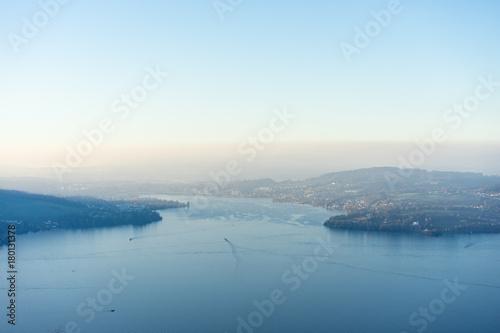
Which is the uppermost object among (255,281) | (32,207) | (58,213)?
(32,207)

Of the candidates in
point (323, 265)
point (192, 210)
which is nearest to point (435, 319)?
point (323, 265)

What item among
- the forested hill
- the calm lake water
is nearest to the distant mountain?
the forested hill

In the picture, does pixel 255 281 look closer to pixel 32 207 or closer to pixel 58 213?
pixel 58 213

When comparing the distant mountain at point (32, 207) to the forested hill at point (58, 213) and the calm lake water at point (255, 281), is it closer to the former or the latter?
the forested hill at point (58, 213)

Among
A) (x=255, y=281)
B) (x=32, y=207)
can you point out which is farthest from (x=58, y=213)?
(x=255, y=281)

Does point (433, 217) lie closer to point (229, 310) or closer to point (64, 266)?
point (229, 310)

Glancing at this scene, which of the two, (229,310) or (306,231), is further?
(306,231)

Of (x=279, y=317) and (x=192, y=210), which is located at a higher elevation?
(x=192, y=210)

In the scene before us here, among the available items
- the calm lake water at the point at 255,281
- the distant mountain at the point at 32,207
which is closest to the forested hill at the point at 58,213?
the distant mountain at the point at 32,207
